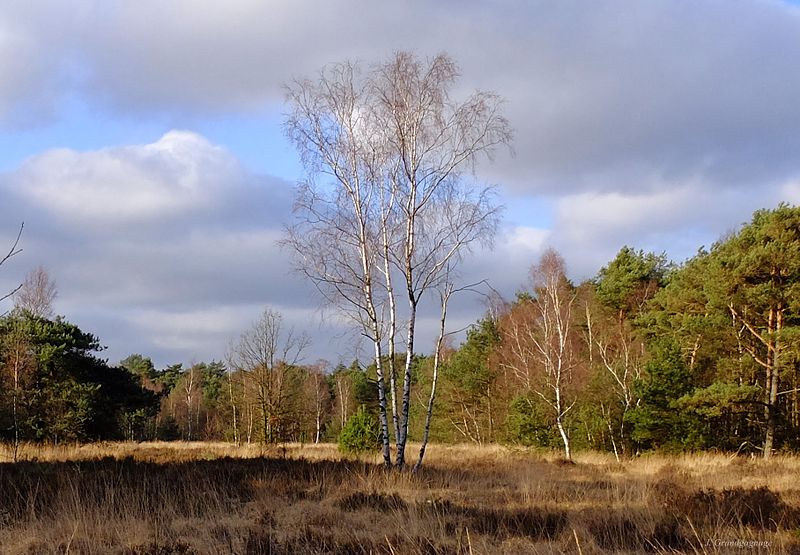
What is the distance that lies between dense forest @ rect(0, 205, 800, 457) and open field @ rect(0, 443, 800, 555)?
486 centimetres

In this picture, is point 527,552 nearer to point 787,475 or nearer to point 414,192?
point 414,192

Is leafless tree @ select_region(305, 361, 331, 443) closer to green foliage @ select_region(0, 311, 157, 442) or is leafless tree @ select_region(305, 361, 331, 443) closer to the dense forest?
the dense forest

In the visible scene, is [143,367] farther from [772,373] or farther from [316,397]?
[772,373]

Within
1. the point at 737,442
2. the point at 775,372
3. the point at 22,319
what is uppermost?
the point at 22,319

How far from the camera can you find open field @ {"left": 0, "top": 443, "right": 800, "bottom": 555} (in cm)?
654

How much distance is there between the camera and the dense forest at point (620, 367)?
23.1 m

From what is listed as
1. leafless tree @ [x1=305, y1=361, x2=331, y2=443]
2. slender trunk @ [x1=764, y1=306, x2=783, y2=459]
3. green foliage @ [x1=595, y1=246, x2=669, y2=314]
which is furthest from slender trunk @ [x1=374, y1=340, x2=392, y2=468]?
leafless tree @ [x1=305, y1=361, x2=331, y2=443]

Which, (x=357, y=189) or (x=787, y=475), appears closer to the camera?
(x=357, y=189)

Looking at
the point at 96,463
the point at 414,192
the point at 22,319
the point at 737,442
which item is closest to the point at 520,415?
the point at 737,442

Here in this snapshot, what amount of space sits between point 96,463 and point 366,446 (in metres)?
9.78

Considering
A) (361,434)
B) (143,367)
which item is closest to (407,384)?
(361,434)

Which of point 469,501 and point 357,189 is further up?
point 357,189

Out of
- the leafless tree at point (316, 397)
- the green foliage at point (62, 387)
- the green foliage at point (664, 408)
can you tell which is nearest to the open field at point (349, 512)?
the green foliage at point (664, 408)

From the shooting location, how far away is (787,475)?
1523cm
